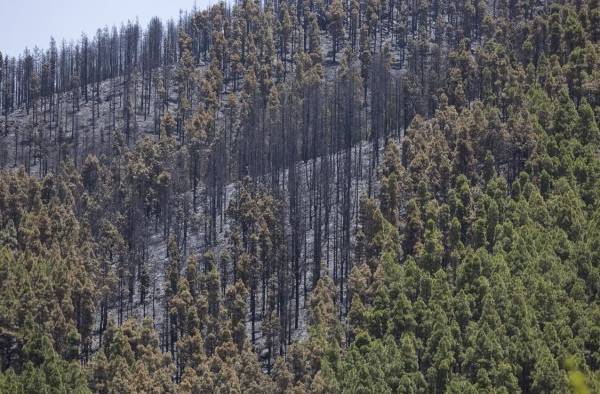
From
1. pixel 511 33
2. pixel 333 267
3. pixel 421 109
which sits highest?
pixel 511 33

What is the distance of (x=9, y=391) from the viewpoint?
9256cm

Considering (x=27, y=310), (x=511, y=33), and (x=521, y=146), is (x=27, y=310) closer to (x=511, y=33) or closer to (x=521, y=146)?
(x=521, y=146)

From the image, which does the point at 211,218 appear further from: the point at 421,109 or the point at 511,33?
the point at 511,33

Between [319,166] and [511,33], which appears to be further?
[511,33]

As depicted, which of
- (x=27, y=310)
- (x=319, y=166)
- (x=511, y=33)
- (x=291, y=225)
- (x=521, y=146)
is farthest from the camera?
(x=511, y=33)

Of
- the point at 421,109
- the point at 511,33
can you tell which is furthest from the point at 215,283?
the point at 511,33

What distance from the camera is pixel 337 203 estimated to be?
496 feet

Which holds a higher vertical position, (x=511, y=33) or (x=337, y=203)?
(x=511, y=33)

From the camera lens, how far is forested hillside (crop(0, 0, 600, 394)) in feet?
314

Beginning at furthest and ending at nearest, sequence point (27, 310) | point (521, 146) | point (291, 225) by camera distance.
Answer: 1. point (291, 225)
2. point (521, 146)
3. point (27, 310)

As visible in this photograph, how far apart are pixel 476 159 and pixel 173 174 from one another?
61192 millimetres

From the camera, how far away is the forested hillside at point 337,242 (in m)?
95.7

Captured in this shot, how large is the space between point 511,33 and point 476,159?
62814 millimetres

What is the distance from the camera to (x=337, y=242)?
462 ft
